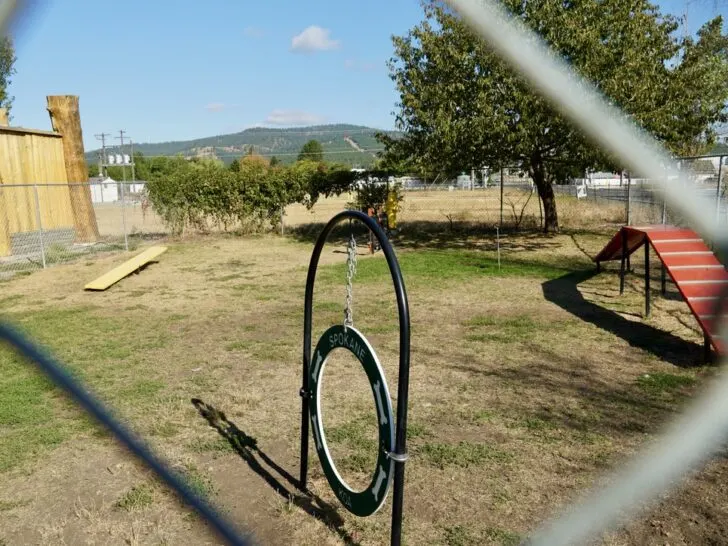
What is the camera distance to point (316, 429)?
2.75 m

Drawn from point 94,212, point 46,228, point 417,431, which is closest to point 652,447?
point 417,431

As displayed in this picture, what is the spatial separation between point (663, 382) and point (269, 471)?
3.09 meters

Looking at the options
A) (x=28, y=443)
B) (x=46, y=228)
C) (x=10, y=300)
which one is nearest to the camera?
(x=28, y=443)

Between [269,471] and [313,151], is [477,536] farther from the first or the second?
[313,151]

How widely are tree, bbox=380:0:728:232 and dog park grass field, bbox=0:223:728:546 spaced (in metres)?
3.87

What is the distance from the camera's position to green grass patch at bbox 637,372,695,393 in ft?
14.9

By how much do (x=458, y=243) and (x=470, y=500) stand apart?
11.6 metres

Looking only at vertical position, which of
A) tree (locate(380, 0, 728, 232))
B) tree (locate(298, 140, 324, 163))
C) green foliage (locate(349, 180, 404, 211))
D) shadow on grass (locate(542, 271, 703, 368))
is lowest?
shadow on grass (locate(542, 271, 703, 368))

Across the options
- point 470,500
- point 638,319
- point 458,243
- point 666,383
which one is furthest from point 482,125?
point 470,500

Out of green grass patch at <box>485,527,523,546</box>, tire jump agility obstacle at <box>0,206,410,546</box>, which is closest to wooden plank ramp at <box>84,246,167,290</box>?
tire jump agility obstacle at <box>0,206,410,546</box>

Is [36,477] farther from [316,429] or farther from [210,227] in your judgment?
[210,227]

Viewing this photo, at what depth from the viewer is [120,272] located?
399 inches

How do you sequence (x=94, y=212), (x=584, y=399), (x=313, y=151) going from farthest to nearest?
(x=313, y=151) → (x=94, y=212) → (x=584, y=399)

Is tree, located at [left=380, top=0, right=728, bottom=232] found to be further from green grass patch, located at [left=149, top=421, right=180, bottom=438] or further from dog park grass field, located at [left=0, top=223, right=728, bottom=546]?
green grass patch, located at [left=149, top=421, right=180, bottom=438]
